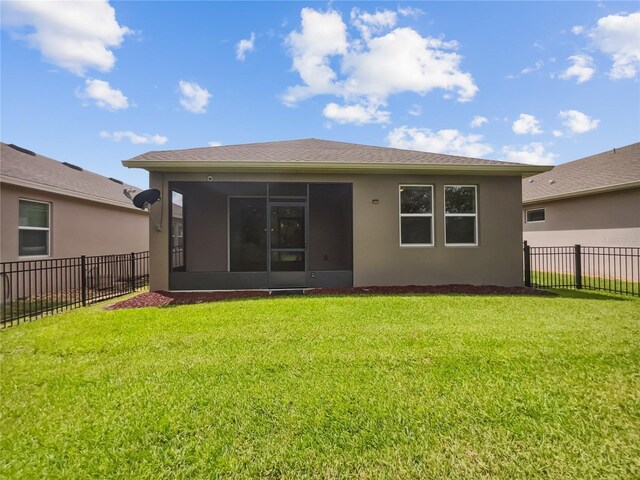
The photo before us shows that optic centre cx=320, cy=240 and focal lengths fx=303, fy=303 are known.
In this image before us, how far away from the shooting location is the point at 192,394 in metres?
2.95

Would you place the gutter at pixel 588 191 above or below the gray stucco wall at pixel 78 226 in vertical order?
above

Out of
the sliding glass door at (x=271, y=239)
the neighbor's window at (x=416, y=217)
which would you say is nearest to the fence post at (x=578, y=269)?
the neighbor's window at (x=416, y=217)

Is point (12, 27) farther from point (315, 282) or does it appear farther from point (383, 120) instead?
point (383, 120)

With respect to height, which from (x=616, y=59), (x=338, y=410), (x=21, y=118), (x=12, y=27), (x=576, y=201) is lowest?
(x=338, y=410)

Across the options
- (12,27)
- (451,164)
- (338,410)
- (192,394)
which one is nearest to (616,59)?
(451,164)

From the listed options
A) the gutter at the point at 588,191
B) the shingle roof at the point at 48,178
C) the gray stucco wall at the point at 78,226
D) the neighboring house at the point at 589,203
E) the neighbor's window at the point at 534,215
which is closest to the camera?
the gray stucco wall at the point at 78,226

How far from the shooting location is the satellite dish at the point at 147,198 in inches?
306

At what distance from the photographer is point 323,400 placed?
2.82 meters

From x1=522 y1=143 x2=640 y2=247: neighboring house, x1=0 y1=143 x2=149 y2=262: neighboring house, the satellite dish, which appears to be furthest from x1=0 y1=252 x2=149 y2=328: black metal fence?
x1=522 y1=143 x2=640 y2=247: neighboring house

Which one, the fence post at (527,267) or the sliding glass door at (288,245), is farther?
the fence post at (527,267)

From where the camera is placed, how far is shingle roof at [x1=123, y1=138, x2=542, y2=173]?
7863 mm

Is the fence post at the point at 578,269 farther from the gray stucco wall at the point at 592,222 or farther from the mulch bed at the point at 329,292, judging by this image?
the gray stucco wall at the point at 592,222

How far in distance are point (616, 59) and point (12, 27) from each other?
18.2 meters

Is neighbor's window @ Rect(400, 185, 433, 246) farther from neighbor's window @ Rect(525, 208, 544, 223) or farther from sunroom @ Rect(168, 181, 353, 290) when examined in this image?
neighbor's window @ Rect(525, 208, 544, 223)
